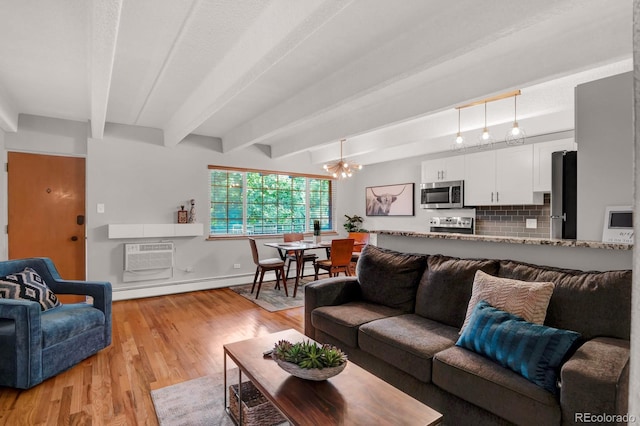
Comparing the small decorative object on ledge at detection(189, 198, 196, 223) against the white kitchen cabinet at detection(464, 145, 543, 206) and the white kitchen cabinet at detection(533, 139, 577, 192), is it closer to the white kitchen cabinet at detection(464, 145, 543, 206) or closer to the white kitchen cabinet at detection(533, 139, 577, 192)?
the white kitchen cabinet at detection(464, 145, 543, 206)

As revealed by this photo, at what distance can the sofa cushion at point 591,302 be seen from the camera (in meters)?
1.78

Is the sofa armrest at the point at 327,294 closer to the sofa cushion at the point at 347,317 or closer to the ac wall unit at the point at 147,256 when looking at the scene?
the sofa cushion at the point at 347,317

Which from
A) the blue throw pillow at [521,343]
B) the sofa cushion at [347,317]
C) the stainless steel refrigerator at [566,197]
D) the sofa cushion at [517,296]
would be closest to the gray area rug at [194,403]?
the sofa cushion at [347,317]

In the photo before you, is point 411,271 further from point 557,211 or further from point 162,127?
point 162,127

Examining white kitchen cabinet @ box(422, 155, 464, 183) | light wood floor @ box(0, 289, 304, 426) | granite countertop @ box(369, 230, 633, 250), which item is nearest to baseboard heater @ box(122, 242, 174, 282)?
light wood floor @ box(0, 289, 304, 426)

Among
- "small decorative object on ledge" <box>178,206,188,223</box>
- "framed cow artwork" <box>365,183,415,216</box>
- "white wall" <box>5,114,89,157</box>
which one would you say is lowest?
"small decorative object on ledge" <box>178,206,188,223</box>

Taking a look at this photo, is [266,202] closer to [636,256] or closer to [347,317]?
[347,317]

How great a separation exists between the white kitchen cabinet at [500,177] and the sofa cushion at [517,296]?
2859 millimetres

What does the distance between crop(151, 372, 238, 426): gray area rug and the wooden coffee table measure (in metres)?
0.51

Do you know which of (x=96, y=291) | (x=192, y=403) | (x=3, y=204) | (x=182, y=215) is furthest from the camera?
(x=182, y=215)

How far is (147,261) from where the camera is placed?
196 inches

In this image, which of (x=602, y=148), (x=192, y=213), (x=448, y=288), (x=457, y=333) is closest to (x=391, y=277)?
(x=448, y=288)

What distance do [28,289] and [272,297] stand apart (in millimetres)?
2865

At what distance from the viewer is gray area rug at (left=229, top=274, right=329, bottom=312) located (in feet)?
15.1
